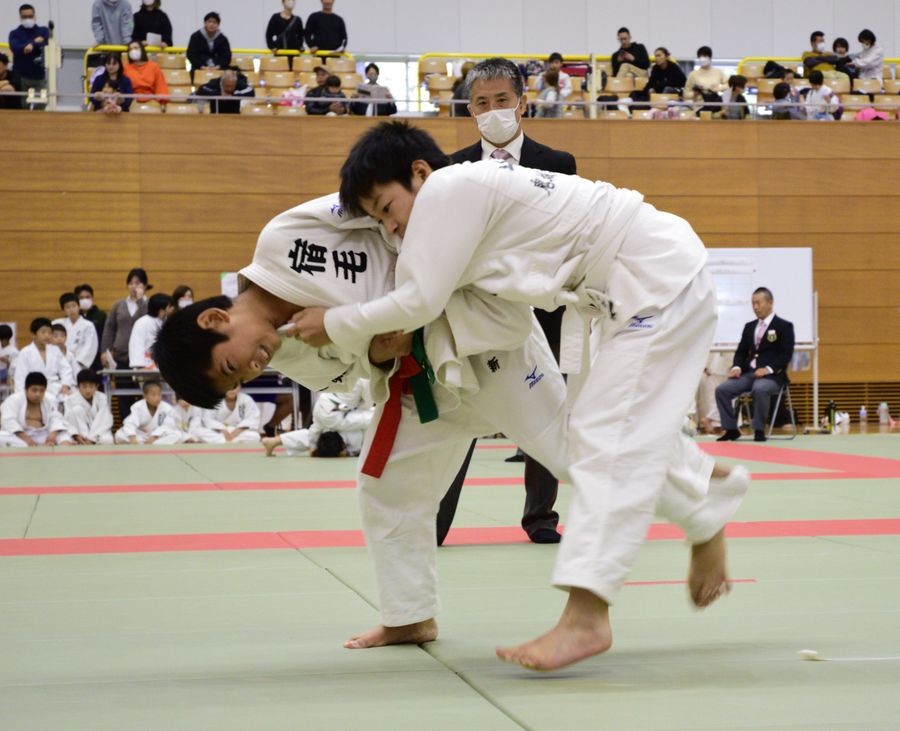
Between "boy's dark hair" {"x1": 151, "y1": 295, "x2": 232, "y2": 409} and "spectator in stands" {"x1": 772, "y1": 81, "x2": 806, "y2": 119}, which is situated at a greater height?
"spectator in stands" {"x1": 772, "y1": 81, "x2": 806, "y2": 119}

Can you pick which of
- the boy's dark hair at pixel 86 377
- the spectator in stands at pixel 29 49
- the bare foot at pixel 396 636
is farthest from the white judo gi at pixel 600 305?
the spectator in stands at pixel 29 49

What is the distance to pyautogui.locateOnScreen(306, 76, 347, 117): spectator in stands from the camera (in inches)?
497

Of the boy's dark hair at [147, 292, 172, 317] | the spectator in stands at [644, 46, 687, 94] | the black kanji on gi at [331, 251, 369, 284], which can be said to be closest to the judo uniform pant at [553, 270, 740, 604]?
the black kanji on gi at [331, 251, 369, 284]

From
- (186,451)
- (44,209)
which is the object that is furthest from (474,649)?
(44,209)

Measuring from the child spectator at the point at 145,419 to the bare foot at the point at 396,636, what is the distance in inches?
326

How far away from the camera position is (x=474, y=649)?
2.48 meters

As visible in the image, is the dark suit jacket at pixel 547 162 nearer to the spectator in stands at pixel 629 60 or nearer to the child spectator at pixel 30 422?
the child spectator at pixel 30 422

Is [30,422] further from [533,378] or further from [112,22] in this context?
[533,378]

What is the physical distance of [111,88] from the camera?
12336 millimetres

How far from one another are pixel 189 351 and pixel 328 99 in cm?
1045

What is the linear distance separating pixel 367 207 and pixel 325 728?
98cm

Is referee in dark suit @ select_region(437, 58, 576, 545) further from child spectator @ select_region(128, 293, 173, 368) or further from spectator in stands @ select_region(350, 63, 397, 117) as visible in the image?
spectator in stands @ select_region(350, 63, 397, 117)

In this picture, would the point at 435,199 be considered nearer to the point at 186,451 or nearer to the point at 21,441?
the point at 186,451

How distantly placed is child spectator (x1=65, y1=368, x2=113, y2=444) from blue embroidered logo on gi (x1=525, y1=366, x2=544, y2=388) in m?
8.65
